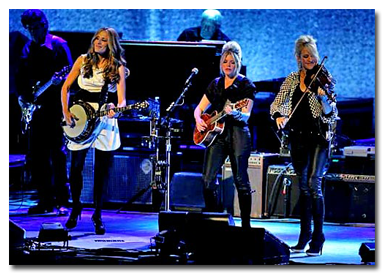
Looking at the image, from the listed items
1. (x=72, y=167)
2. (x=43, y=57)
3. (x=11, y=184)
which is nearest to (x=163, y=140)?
(x=72, y=167)

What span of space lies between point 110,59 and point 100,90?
0.29 metres

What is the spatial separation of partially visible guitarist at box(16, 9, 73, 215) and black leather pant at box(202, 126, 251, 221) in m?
2.13

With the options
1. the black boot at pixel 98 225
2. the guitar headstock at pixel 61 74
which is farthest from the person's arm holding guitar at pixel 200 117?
the guitar headstock at pixel 61 74

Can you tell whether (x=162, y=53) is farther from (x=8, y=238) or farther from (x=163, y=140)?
(x=8, y=238)

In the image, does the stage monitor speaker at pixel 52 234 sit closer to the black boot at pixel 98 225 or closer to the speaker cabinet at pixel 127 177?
the black boot at pixel 98 225

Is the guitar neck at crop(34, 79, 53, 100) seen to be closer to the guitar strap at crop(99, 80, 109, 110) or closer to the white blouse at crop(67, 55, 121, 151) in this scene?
the white blouse at crop(67, 55, 121, 151)

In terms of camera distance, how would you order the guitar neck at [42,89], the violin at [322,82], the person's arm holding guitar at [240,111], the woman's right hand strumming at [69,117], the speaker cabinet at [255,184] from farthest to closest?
the speaker cabinet at [255,184] → the guitar neck at [42,89] → the woman's right hand strumming at [69,117] → the person's arm holding guitar at [240,111] → the violin at [322,82]

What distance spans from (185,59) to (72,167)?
6.14 ft

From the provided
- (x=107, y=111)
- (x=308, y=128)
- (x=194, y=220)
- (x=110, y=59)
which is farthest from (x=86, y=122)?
(x=308, y=128)

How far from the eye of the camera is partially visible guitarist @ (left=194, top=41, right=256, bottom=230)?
7.23 metres

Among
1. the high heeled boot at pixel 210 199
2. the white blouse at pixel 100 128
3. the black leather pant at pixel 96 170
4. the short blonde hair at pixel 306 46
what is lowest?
the high heeled boot at pixel 210 199

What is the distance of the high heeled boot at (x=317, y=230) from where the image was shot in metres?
7.03

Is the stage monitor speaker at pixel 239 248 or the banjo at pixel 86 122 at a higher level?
the banjo at pixel 86 122

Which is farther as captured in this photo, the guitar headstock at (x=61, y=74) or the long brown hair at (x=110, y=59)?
the guitar headstock at (x=61, y=74)
